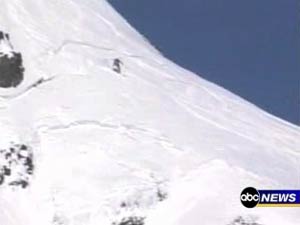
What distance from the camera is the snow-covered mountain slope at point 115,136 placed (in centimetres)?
5759

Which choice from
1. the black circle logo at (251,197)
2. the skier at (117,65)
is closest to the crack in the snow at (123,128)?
the skier at (117,65)

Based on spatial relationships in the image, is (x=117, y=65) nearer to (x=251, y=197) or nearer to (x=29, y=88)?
(x=29, y=88)

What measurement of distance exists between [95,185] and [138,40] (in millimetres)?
21587

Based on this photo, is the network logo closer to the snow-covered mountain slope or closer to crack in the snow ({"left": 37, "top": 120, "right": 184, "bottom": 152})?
the snow-covered mountain slope

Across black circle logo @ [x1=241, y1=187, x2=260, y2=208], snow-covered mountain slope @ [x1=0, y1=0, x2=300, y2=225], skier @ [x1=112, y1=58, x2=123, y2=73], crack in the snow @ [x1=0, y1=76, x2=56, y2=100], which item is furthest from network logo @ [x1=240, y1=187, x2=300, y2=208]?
skier @ [x1=112, y1=58, x2=123, y2=73]

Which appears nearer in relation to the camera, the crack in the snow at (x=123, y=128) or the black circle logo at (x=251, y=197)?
the black circle logo at (x=251, y=197)

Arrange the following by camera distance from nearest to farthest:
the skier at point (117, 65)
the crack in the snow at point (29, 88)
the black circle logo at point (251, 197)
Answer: the black circle logo at point (251, 197) < the crack in the snow at point (29, 88) < the skier at point (117, 65)

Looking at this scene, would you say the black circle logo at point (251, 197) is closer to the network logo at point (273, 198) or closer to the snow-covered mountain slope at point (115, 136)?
the network logo at point (273, 198)

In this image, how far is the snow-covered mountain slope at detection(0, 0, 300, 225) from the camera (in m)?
57.6

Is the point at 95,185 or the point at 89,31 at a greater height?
the point at 89,31

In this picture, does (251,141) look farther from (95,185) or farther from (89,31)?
(89,31)

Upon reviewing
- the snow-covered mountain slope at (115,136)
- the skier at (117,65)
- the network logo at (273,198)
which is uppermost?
the skier at (117,65)

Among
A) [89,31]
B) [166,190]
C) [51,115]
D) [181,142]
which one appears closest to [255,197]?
[166,190]

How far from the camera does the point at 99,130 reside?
64.1 meters
